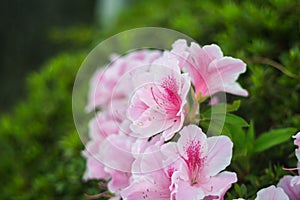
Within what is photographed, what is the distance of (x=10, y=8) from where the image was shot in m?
3.70

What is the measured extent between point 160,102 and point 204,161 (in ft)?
0.39

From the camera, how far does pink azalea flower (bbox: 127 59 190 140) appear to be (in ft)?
2.50

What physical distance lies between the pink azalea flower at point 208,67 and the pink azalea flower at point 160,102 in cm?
3

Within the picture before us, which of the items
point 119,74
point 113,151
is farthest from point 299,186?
point 119,74

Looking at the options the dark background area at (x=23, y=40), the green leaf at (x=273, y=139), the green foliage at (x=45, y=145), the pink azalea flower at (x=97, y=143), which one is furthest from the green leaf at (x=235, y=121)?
the dark background area at (x=23, y=40)

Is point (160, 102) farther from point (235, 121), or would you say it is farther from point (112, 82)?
point (112, 82)

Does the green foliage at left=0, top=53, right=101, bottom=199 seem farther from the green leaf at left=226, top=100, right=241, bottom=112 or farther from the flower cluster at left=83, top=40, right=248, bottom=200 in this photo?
the green leaf at left=226, top=100, right=241, bottom=112

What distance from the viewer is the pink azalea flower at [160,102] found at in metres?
0.76

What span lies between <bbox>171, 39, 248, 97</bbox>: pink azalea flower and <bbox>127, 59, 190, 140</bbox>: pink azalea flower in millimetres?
34

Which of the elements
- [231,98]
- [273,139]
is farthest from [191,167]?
[231,98]

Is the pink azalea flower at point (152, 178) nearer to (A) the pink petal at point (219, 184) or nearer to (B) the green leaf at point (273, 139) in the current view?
(A) the pink petal at point (219, 184)

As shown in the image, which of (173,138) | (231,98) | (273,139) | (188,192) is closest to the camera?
(188,192)

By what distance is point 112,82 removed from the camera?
1192 millimetres

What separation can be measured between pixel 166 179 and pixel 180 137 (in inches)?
2.8
